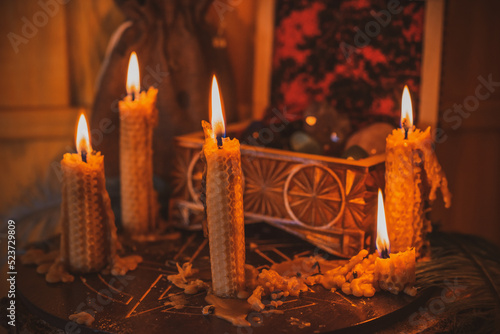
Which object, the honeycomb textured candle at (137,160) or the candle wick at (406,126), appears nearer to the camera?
the candle wick at (406,126)

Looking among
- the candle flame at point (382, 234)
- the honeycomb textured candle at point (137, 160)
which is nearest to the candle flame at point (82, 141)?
the honeycomb textured candle at point (137, 160)

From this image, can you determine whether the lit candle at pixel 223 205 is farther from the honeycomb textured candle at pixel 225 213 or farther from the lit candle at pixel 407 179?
the lit candle at pixel 407 179

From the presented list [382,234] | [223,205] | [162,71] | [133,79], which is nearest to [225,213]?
[223,205]

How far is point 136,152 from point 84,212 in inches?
6.5

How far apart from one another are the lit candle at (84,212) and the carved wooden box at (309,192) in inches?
8.1

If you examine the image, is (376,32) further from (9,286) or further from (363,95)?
(9,286)

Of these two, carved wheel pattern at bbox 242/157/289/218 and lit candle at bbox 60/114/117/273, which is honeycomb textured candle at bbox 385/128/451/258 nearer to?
carved wheel pattern at bbox 242/157/289/218

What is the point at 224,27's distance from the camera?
4.47ft

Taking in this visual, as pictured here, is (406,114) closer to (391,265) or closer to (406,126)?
(406,126)

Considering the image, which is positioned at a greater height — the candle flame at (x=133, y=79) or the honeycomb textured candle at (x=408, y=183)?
the candle flame at (x=133, y=79)

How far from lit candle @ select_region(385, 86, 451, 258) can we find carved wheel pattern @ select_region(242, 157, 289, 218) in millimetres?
183

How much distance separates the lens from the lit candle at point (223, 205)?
28.5 inches

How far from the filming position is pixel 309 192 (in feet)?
2.99

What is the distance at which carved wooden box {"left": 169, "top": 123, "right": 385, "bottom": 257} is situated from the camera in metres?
0.88
